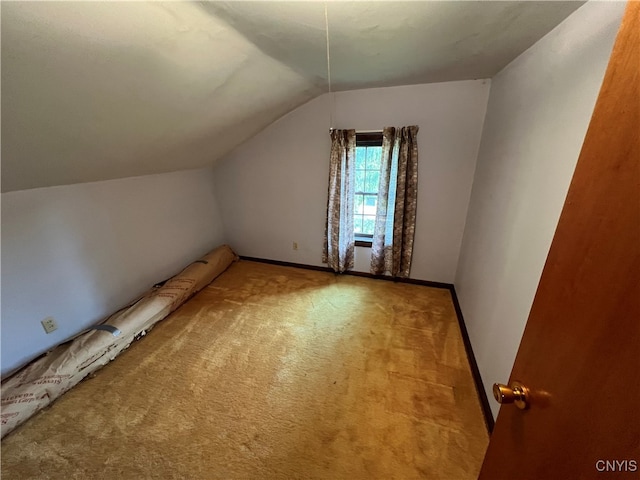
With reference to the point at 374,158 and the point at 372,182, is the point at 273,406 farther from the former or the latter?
the point at 374,158

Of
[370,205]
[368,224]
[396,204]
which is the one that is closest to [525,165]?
[396,204]

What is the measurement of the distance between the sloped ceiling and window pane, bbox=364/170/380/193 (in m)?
0.96

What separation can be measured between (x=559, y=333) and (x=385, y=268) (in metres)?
2.33

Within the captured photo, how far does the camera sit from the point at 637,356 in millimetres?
386

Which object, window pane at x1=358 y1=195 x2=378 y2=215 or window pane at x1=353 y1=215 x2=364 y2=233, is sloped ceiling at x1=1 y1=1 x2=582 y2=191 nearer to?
window pane at x1=358 y1=195 x2=378 y2=215

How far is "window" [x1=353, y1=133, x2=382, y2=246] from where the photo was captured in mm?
2621

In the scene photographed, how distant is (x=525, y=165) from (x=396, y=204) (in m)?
1.28

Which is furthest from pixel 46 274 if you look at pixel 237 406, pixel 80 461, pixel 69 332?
pixel 237 406

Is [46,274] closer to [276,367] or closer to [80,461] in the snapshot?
[80,461]

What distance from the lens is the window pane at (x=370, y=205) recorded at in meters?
2.85

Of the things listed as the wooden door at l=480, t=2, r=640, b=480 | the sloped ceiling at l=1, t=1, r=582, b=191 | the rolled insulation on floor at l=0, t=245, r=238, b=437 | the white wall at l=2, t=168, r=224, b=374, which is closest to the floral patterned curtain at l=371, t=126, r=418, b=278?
the sloped ceiling at l=1, t=1, r=582, b=191

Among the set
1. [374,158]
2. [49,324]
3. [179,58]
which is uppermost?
[179,58]

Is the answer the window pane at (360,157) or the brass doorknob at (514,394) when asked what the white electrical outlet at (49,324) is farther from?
the window pane at (360,157)

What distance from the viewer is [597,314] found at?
0.46 metres
